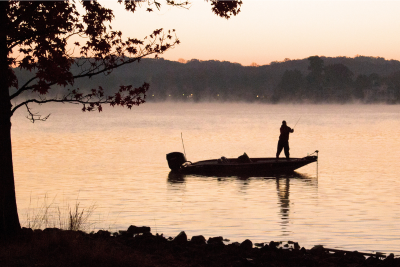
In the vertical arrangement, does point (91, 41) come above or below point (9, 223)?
above

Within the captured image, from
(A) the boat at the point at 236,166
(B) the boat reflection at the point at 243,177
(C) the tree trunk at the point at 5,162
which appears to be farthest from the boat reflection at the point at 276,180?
(C) the tree trunk at the point at 5,162

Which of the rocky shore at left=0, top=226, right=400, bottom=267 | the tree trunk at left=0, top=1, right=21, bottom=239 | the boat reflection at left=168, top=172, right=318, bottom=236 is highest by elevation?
the tree trunk at left=0, top=1, right=21, bottom=239

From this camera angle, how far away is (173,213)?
19391mm

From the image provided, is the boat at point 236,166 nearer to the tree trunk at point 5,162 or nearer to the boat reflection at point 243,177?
the boat reflection at point 243,177

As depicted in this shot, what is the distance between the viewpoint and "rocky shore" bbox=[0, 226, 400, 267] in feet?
32.2

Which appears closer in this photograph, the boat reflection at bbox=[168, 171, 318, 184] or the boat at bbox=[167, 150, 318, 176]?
the boat reflection at bbox=[168, 171, 318, 184]

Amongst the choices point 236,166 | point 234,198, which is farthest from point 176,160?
point 234,198

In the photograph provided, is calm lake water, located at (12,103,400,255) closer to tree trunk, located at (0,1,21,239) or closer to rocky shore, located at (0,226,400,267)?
rocky shore, located at (0,226,400,267)

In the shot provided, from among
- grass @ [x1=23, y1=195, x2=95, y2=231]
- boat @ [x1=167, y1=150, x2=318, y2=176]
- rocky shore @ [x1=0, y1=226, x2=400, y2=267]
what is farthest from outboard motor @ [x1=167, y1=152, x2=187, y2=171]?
rocky shore @ [x1=0, y1=226, x2=400, y2=267]

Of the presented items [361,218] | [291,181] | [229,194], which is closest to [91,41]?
[361,218]

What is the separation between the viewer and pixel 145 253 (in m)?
11.0

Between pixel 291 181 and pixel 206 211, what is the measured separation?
33.4 ft

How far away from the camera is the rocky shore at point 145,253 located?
9.82 metres

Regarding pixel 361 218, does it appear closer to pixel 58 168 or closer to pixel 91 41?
pixel 91 41
